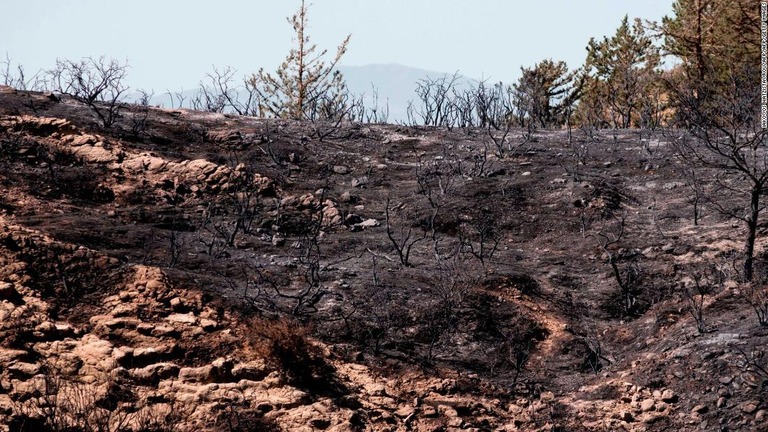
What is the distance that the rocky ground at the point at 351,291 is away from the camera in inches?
264

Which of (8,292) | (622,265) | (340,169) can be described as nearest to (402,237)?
(622,265)

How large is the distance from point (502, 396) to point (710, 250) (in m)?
3.91

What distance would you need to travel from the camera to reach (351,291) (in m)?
8.72

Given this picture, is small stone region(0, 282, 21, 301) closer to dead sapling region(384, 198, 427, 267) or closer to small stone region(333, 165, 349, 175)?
dead sapling region(384, 198, 427, 267)

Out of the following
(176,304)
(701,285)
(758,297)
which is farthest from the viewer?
(701,285)

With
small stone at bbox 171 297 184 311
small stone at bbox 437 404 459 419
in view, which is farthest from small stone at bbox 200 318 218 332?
small stone at bbox 437 404 459 419

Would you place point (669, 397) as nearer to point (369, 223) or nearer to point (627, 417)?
point (627, 417)

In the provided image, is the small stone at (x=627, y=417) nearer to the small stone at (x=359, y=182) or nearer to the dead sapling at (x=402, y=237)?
the dead sapling at (x=402, y=237)

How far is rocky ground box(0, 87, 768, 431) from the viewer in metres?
6.70

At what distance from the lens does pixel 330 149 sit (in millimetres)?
14469

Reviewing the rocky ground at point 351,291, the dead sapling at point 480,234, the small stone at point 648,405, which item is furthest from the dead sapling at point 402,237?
the small stone at point 648,405

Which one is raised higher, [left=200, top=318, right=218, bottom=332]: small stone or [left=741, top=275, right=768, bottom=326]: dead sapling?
[left=741, top=275, right=768, bottom=326]: dead sapling

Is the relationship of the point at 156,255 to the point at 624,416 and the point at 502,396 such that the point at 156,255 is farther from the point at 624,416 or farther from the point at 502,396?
the point at 624,416

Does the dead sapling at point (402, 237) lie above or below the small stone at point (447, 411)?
above
